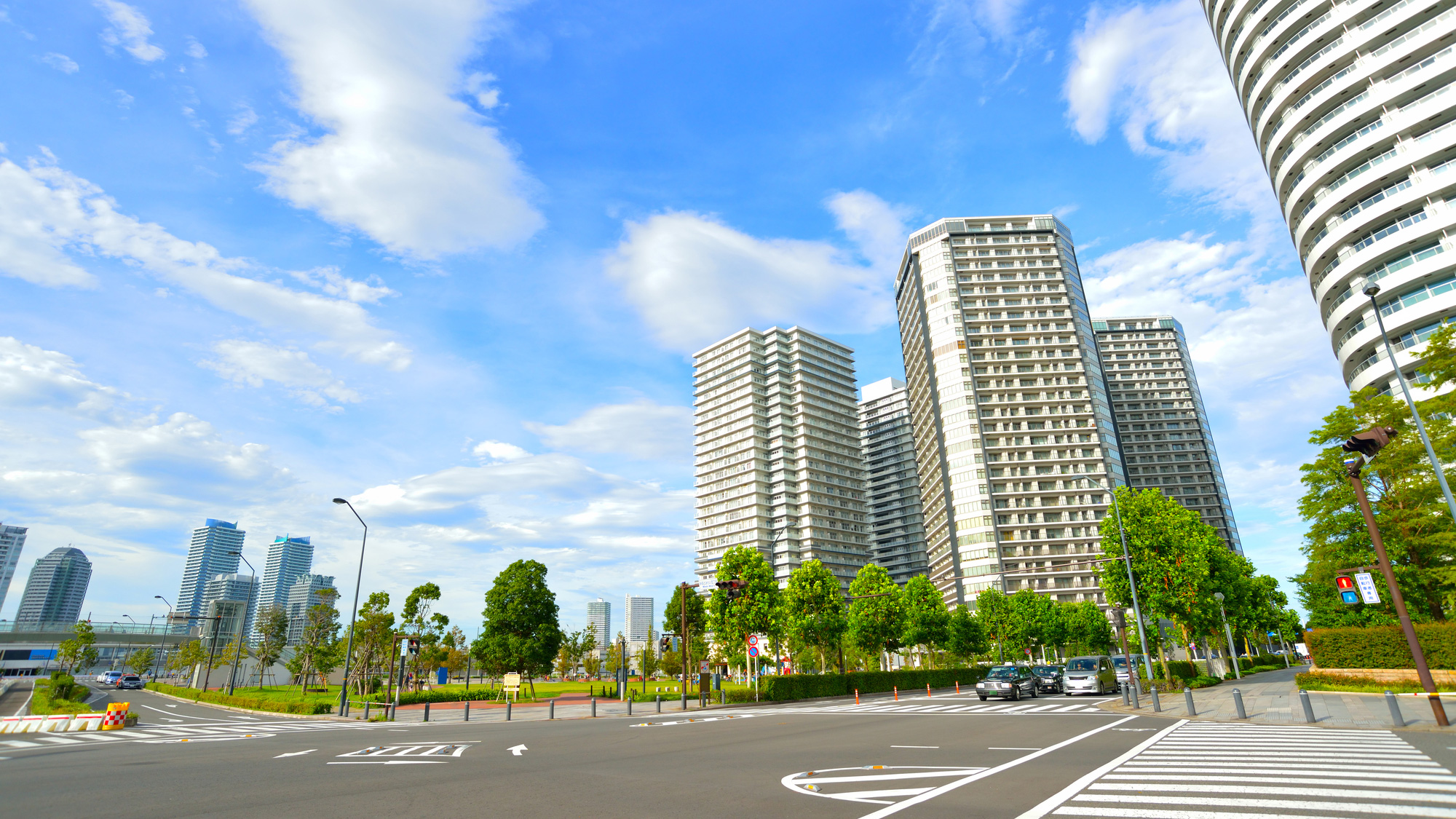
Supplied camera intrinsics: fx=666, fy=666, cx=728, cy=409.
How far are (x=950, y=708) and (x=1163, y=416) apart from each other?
6146 inches

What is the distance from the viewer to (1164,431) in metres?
154

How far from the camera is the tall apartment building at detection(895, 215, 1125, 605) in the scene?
343ft

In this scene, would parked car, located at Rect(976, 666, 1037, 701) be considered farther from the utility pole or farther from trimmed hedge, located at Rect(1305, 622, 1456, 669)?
the utility pole

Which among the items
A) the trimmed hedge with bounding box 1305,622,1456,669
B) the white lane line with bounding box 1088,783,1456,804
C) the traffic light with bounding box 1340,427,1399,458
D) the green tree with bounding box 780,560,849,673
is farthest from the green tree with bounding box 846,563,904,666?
the white lane line with bounding box 1088,783,1456,804

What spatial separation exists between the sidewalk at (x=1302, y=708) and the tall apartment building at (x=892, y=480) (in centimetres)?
11764

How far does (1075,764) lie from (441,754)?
13.7 m

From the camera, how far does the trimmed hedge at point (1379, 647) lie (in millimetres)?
25000

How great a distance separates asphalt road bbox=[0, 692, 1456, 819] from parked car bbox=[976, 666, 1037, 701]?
1034 cm

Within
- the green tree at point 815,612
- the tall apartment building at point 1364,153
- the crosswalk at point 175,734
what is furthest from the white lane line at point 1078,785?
the tall apartment building at point 1364,153

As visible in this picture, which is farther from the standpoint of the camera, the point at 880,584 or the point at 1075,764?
the point at 880,584

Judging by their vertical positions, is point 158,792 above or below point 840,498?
below

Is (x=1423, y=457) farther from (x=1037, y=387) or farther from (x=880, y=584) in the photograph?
(x=1037, y=387)

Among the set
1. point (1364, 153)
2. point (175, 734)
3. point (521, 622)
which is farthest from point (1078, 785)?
point (1364, 153)

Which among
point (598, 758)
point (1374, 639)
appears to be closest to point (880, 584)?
point (1374, 639)
